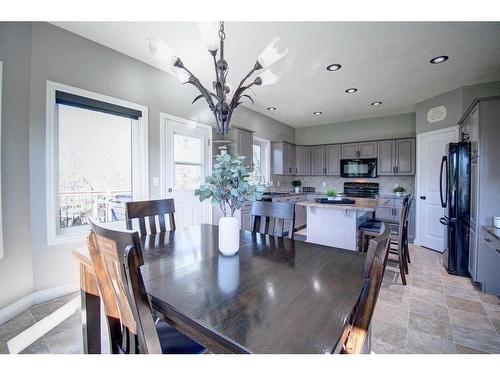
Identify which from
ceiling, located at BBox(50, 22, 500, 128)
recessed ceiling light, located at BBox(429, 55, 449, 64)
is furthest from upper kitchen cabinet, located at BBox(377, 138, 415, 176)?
recessed ceiling light, located at BBox(429, 55, 449, 64)

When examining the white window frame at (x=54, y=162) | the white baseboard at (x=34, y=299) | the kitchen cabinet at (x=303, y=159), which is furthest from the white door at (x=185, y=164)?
the kitchen cabinet at (x=303, y=159)

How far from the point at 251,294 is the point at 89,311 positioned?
3.43 ft

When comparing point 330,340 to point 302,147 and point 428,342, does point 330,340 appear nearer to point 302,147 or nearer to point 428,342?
point 428,342

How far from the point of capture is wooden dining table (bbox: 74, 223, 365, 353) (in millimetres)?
636

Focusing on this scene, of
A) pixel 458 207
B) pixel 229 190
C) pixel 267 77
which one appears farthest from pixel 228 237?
pixel 458 207

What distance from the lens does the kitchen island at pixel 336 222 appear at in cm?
275

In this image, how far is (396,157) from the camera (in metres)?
4.79

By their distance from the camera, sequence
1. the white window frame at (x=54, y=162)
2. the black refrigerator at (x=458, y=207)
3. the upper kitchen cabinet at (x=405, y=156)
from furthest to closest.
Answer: the upper kitchen cabinet at (x=405, y=156) < the black refrigerator at (x=458, y=207) < the white window frame at (x=54, y=162)

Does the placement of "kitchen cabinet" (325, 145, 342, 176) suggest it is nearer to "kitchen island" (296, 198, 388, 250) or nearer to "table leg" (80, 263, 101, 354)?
"kitchen island" (296, 198, 388, 250)

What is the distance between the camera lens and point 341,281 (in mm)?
966

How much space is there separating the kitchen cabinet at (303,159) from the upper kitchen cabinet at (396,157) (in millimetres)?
1664

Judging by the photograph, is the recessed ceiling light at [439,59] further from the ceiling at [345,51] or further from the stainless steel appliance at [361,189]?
the stainless steel appliance at [361,189]

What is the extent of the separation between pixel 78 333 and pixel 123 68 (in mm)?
2683
